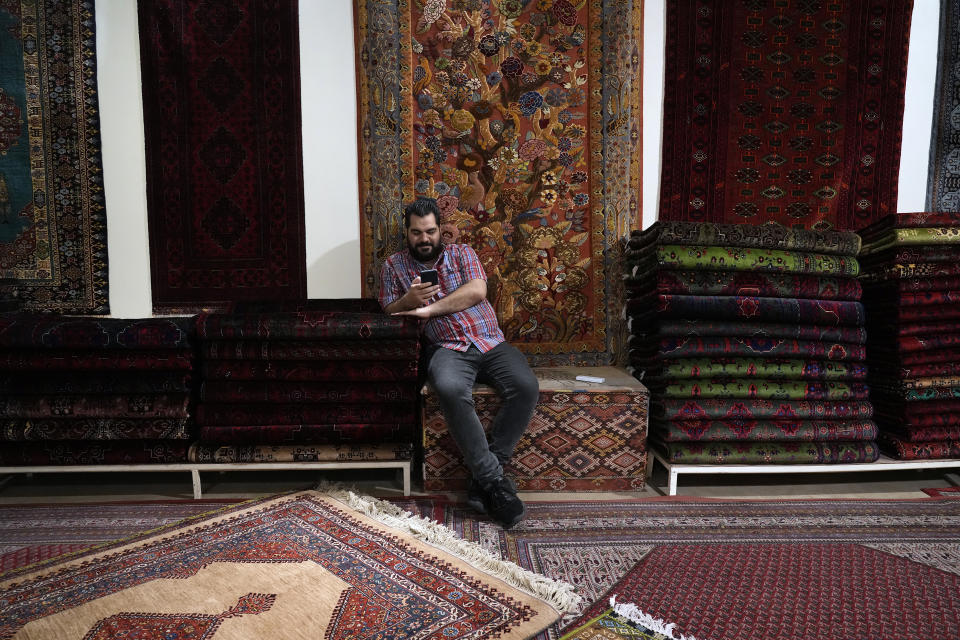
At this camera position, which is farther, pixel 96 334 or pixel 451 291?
pixel 451 291

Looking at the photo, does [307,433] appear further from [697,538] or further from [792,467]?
[792,467]

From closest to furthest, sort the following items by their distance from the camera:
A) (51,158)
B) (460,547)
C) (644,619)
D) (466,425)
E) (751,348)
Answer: (644,619) < (460,547) < (466,425) < (751,348) < (51,158)

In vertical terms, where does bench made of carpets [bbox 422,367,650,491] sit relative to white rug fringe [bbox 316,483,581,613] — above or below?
above

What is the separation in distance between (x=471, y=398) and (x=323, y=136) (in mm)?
1765

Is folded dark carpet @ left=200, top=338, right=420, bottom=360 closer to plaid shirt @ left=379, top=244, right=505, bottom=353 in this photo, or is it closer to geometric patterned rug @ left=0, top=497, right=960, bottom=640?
plaid shirt @ left=379, top=244, right=505, bottom=353

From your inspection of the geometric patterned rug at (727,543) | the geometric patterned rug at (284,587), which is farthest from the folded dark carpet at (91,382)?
the geometric patterned rug at (727,543)

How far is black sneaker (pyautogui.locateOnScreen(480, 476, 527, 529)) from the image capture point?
2.01 meters

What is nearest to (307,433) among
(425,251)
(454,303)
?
(454,303)

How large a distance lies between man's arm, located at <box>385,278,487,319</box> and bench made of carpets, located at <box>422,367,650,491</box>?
40cm

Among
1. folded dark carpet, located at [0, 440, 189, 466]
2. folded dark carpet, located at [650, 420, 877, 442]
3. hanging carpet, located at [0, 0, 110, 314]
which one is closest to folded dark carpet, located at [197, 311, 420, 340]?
folded dark carpet, located at [0, 440, 189, 466]

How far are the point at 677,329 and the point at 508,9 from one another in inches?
78.0

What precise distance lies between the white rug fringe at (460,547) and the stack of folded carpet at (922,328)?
78.5 inches

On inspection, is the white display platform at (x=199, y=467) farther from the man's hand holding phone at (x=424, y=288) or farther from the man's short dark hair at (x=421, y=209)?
the man's short dark hair at (x=421, y=209)

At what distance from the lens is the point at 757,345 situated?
2.34m
